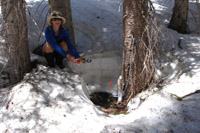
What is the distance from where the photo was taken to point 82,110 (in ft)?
9.98

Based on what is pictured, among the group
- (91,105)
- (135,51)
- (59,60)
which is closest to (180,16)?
(135,51)

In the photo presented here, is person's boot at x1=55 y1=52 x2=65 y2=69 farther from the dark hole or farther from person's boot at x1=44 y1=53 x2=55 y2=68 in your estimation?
the dark hole

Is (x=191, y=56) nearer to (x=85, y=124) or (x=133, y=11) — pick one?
(x=133, y=11)

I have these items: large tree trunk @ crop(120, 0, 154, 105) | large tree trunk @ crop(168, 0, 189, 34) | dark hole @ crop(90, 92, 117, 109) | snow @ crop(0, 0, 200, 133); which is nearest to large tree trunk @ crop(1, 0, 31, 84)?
snow @ crop(0, 0, 200, 133)

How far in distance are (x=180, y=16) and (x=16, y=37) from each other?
5123mm

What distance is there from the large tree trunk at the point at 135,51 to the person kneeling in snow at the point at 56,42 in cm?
107

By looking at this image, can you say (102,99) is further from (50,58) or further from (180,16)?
(180,16)

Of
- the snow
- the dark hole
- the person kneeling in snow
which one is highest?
the person kneeling in snow

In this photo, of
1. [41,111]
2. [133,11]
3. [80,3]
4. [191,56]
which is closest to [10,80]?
[41,111]

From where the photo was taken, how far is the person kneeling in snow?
Answer: 12.7 feet

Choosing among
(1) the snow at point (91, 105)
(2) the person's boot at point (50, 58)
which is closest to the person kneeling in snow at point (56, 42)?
(2) the person's boot at point (50, 58)

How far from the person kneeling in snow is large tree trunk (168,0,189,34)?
4043 millimetres

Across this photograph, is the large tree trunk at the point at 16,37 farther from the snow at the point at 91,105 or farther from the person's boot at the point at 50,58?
the person's boot at the point at 50,58

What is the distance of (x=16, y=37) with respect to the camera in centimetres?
377
